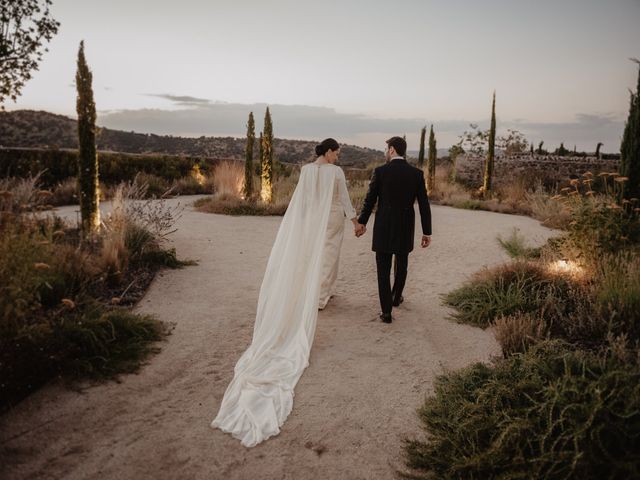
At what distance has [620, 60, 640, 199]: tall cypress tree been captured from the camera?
7.25 meters

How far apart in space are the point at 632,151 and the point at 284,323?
7080 mm

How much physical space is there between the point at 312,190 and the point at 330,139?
743 mm

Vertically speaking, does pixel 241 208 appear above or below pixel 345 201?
below

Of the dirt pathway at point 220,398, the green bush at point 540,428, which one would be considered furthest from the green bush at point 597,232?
the green bush at point 540,428

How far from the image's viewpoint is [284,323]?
173 inches

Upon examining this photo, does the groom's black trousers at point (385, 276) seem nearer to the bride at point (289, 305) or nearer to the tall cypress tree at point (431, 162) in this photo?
the bride at point (289, 305)

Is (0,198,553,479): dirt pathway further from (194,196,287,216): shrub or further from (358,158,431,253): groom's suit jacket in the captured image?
(194,196,287,216): shrub

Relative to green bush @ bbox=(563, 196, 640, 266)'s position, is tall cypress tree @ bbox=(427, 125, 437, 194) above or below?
above

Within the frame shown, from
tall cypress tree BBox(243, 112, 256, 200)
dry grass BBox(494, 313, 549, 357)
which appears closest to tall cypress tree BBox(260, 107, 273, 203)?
tall cypress tree BBox(243, 112, 256, 200)

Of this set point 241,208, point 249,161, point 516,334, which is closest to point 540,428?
point 516,334

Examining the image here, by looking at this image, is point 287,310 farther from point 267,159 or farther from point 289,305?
point 267,159

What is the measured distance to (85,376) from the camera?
3.46m

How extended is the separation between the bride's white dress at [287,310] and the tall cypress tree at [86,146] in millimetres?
5054

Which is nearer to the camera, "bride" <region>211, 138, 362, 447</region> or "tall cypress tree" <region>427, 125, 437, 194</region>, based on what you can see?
"bride" <region>211, 138, 362, 447</region>
